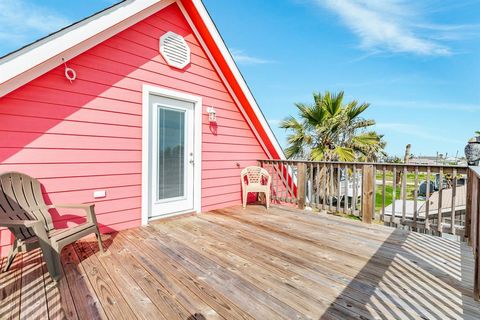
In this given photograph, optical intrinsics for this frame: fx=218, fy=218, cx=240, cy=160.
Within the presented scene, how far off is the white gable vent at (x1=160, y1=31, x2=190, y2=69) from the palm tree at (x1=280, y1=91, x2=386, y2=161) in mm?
4197

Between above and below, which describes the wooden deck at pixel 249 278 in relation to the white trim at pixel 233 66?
below

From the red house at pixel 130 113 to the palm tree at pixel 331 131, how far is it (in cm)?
265

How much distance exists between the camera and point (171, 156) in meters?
3.60

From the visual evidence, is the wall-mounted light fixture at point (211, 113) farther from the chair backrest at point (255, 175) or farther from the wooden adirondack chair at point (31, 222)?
the wooden adirondack chair at point (31, 222)

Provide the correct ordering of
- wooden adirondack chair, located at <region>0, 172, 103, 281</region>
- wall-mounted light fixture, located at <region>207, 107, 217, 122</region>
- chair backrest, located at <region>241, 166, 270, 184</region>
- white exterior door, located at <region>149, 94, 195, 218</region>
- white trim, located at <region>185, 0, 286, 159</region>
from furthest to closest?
1. chair backrest, located at <region>241, 166, 270, 184</region>
2. wall-mounted light fixture, located at <region>207, 107, 217, 122</region>
3. white trim, located at <region>185, 0, 286, 159</region>
4. white exterior door, located at <region>149, 94, 195, 218</region>
5. wooden adirondack chair, located at <region>0, 172, 103, 281</region>

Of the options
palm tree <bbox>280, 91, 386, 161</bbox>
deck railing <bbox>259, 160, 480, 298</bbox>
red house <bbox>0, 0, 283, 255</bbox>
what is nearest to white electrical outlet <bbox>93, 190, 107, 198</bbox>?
red house <bbox>0, 0, 283, 255</bbox>

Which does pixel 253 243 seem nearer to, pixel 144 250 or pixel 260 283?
pixel 260 283

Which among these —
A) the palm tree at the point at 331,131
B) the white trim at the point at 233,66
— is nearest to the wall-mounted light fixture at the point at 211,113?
the white trim at the point at 233,66

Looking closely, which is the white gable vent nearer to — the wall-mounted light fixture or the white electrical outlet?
the wall-mounted light fixture

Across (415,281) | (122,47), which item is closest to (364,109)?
(415,281)

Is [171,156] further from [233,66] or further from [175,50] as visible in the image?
[233,66]

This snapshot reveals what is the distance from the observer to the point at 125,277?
182 cm

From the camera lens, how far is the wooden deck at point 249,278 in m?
1.43

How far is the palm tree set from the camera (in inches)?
253
